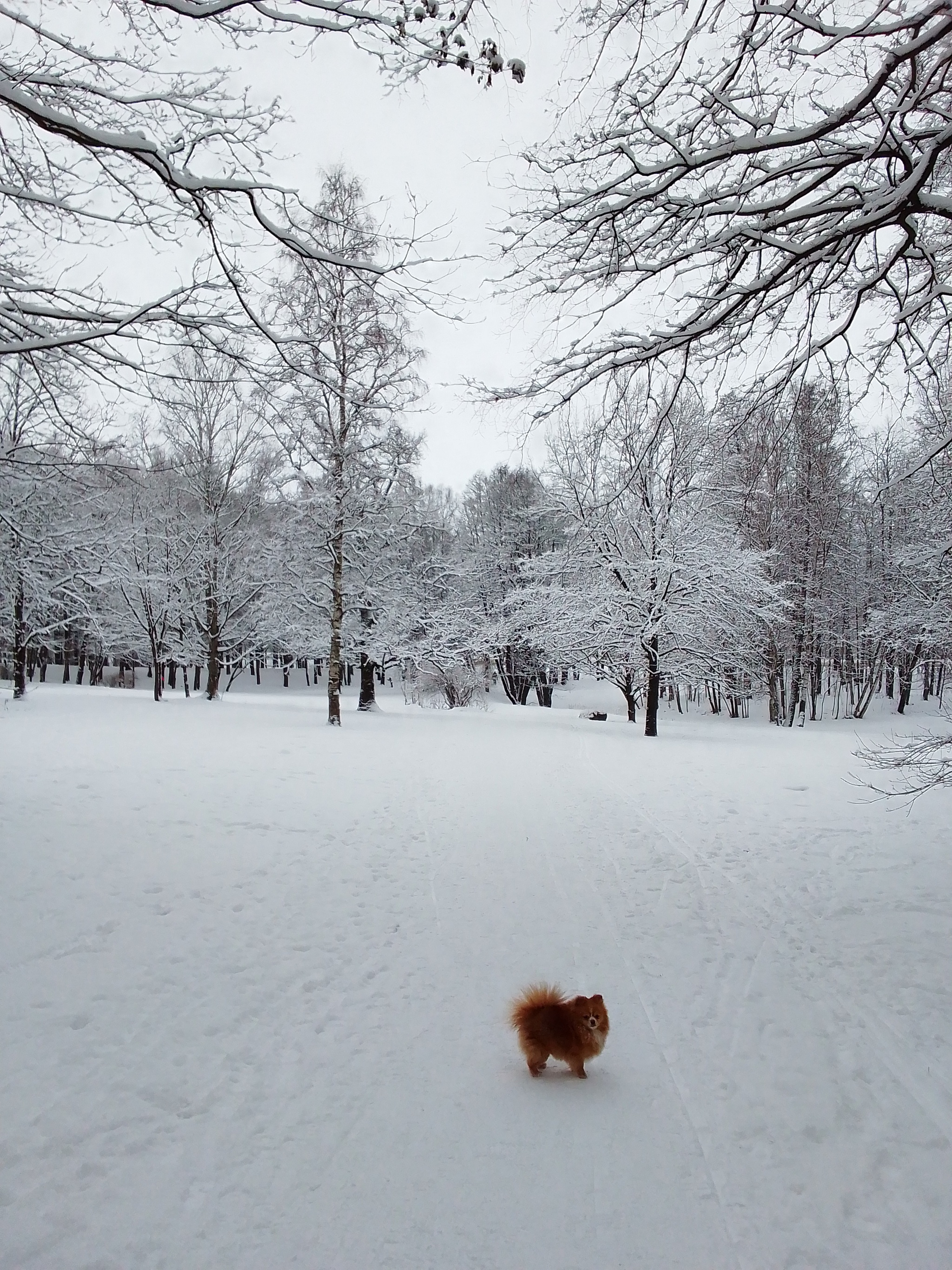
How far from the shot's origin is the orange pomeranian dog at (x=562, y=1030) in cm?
305

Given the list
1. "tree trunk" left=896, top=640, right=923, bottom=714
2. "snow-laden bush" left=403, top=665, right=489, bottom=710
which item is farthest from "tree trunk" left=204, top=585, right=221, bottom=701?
"tree trunk" left=896, top=640, right=923, bottom=714

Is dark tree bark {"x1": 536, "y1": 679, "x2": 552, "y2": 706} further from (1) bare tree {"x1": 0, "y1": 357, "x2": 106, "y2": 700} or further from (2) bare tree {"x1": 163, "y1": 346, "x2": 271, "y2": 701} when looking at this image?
(1) bare tree {"x1": 0, "y1": 357, "x2": 106, "y2": 700}

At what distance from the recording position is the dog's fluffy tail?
123 inches

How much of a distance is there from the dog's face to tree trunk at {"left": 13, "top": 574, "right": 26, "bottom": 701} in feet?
63.0

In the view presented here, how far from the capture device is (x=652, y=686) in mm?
18531

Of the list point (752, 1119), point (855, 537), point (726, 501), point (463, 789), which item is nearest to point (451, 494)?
point (855, 537)

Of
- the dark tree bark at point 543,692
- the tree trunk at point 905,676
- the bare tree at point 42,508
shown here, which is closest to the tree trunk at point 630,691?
the dark tree bark at point 543,692

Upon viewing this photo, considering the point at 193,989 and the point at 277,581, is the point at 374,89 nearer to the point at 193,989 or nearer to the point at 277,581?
the point at 193,989

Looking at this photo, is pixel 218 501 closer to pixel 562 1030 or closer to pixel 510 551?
pixel 510 551

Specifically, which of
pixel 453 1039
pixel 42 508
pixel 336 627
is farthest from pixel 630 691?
pixel 453 1039

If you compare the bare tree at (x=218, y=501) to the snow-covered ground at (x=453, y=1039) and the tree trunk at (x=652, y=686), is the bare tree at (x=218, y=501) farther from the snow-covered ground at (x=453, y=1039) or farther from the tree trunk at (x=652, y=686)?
the snow-covered ground at (x=453, y=1039)

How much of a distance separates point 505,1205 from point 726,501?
1882 cm

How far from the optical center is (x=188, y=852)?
5.91 metres

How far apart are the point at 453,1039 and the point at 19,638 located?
19904 millimetres
